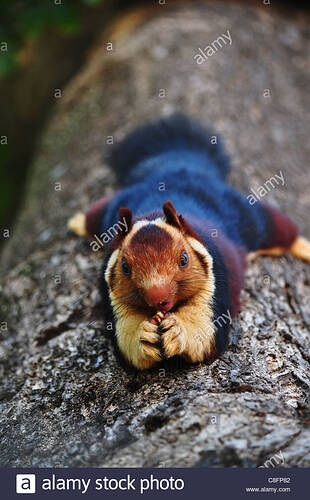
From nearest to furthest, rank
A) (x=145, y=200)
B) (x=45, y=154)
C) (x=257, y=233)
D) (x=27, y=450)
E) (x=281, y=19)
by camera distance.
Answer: (x=27, y=450)
(x=145, y=200)
(x=257, y=233)
(x=45, y=154)
(x=281, y=19)

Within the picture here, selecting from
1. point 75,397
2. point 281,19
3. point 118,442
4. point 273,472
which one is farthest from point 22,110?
point 273,472

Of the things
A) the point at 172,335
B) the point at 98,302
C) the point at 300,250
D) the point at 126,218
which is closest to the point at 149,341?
the point at 172,335

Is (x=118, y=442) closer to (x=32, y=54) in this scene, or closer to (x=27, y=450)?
(x=27, y=450)

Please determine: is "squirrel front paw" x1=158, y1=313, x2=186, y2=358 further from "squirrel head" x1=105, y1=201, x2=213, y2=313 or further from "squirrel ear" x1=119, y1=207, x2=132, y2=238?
"squirrel ear" x1=119, y1=207, x2=132, y2=238

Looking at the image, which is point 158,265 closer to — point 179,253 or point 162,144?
point 179,253

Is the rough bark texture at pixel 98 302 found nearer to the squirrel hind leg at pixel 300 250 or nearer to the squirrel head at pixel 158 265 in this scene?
the squirrel hind leg at pixel 300 250

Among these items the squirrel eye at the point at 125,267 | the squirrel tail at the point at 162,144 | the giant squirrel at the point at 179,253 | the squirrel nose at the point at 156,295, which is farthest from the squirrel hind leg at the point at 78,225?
the squirrel nose at the point at 156,295

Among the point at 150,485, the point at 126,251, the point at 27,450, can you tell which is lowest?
the point at 27,450
